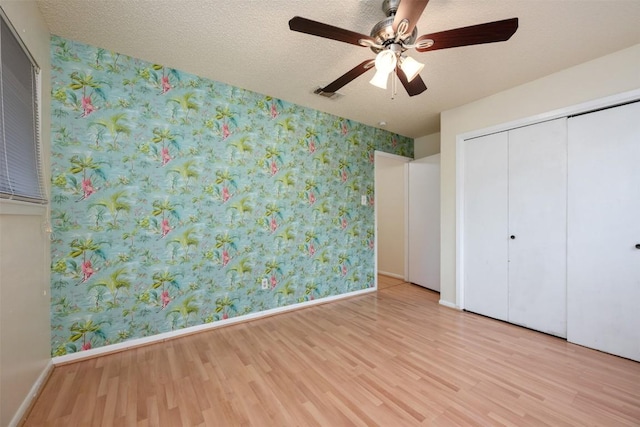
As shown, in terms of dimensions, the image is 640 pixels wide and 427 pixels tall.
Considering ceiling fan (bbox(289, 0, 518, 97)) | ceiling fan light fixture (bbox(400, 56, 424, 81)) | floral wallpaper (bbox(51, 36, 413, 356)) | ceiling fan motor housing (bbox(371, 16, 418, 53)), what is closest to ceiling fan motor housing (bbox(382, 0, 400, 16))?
ceiling fan (bbox(289, 0, 518, 97))

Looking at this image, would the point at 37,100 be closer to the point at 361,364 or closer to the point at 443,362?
the point at 361,364

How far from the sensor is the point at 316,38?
1975mm

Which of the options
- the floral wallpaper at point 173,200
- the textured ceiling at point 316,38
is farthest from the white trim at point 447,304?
the textured ceiling at point 316,38

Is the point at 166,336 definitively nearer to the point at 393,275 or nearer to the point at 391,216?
the point at 393,275

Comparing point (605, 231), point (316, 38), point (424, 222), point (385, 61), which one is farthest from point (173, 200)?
point (605, 231)

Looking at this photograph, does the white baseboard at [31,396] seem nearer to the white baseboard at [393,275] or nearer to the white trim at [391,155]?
the white trim at [391,155]

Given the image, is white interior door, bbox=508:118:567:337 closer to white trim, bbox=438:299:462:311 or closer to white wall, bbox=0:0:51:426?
white trim, bbox=438:299:462:311

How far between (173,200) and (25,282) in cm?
111

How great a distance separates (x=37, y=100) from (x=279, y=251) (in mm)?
2311

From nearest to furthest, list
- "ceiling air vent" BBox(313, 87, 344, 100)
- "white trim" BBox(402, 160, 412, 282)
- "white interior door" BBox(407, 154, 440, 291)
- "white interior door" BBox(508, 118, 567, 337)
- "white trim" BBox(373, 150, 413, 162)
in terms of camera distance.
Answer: "white interior door" BBox(508, 118, 567, 337)
"ceiling air vent" BBox(313, 87, 344, 100)
"white interior door" BBox(407, 154, 440, 291)
"white trim" BBox(373, 150, 413, 162)
"white trim" BBox(402, 160, 412, 282)

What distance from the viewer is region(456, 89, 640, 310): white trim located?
2157 millimetres

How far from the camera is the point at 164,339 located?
7.86 feet

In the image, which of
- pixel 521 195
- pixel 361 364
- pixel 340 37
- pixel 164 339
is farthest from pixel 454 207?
pixel 164 339

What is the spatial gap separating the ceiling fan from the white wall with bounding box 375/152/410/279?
9.69ft
